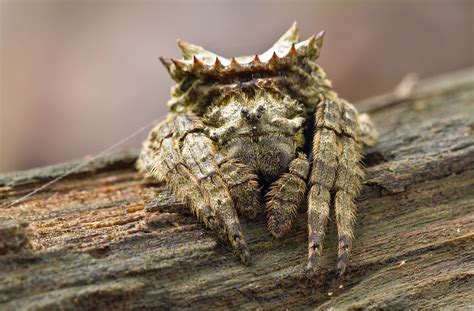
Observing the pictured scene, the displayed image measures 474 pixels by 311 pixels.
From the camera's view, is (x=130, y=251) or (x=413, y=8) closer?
(x=130, y=251)

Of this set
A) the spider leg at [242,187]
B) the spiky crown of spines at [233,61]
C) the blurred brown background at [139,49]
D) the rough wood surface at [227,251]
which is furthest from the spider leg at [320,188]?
the blurred brown background at [139,49]

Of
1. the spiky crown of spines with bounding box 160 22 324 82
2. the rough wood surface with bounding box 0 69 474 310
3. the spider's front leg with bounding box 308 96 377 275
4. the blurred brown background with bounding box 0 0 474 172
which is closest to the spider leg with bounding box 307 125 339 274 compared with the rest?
the spider's front leg with bounding box 308 96 377 275

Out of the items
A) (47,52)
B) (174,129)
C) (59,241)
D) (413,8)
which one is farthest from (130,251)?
(413,8)

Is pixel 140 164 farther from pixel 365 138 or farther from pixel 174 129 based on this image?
pixel 365 138

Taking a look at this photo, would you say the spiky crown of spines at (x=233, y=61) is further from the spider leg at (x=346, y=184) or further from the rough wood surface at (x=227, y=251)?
the rough wood surface at (x=227, y=251)

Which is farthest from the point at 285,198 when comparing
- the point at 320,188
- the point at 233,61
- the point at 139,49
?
the point at 139,49

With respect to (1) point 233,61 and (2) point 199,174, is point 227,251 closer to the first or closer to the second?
(2) point 199,174
